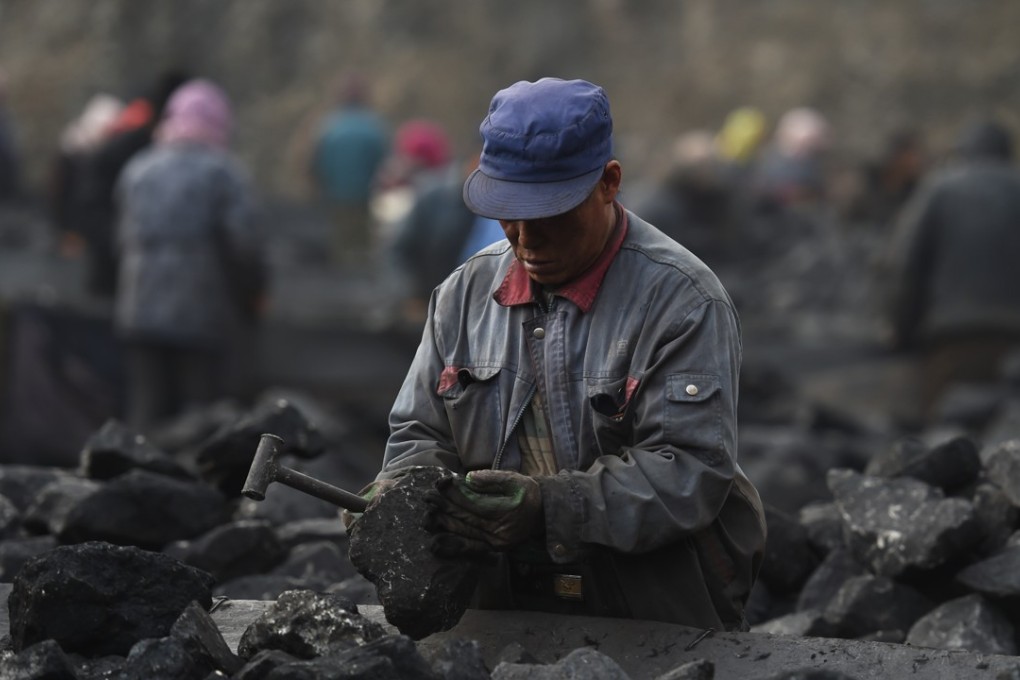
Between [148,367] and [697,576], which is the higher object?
[697,576]

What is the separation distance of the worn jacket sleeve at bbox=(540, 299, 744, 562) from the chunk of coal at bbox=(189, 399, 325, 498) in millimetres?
2244

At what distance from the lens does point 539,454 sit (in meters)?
4.43

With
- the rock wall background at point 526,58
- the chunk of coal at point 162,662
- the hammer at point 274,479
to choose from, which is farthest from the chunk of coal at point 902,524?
the rock wall background at point 526,58

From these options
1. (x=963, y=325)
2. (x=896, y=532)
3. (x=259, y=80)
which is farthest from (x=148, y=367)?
(x=259, y=80)

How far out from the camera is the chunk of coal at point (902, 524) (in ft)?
17.7

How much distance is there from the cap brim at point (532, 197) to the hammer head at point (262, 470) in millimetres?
727

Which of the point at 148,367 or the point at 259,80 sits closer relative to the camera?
the point at 148,367

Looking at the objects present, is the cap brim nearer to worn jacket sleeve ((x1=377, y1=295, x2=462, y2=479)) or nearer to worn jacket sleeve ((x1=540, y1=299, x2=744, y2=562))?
worn jacket sleeve ((x1=540, y1=299, x2=744, y2=562))

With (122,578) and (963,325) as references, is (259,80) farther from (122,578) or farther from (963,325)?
(122,578)

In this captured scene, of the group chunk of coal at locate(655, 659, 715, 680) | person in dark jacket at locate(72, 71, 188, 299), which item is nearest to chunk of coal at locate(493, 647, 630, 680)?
chunk of coal at locate(655, 659, 715, 680)

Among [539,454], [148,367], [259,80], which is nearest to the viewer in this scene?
[539,454]

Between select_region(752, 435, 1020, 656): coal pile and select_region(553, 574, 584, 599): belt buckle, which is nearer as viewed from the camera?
select_region(553, 574, 584, 599): belt buckle

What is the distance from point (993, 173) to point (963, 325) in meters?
0.99

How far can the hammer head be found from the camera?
13.6ft
